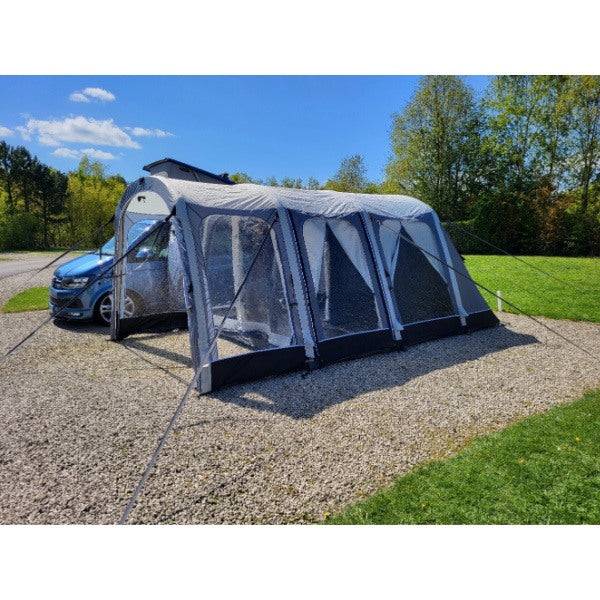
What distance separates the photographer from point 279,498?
107 inches

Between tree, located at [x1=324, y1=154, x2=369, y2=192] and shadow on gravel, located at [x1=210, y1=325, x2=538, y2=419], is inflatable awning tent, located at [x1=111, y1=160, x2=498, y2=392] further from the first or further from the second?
tree, located at [x1=324, y1=154, x2=369, y2=192]

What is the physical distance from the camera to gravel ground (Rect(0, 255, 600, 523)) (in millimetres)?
2729

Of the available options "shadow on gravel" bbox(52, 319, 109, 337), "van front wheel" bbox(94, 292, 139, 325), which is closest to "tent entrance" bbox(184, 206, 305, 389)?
"shadow on gravel" bbox(52, 319, 109, 337)

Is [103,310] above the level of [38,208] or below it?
below

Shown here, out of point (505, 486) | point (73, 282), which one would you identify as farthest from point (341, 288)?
point (73, 282)

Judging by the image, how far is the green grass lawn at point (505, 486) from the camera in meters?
2.54

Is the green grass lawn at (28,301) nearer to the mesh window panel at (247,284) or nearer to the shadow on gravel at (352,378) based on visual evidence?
the mesh window panel at (247,284)

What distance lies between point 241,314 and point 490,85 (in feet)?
37.9

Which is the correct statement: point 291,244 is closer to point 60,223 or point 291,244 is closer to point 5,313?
point 5,313

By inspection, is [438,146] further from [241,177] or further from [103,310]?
[103,310]

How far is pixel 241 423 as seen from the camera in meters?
3.72

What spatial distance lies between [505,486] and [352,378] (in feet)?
7.02

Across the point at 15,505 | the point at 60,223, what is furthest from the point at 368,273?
the point at 60,223

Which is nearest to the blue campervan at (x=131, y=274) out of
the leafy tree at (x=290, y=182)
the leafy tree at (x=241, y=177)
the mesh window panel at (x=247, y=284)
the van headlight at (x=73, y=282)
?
the van headlight at (x=73, y=282)
